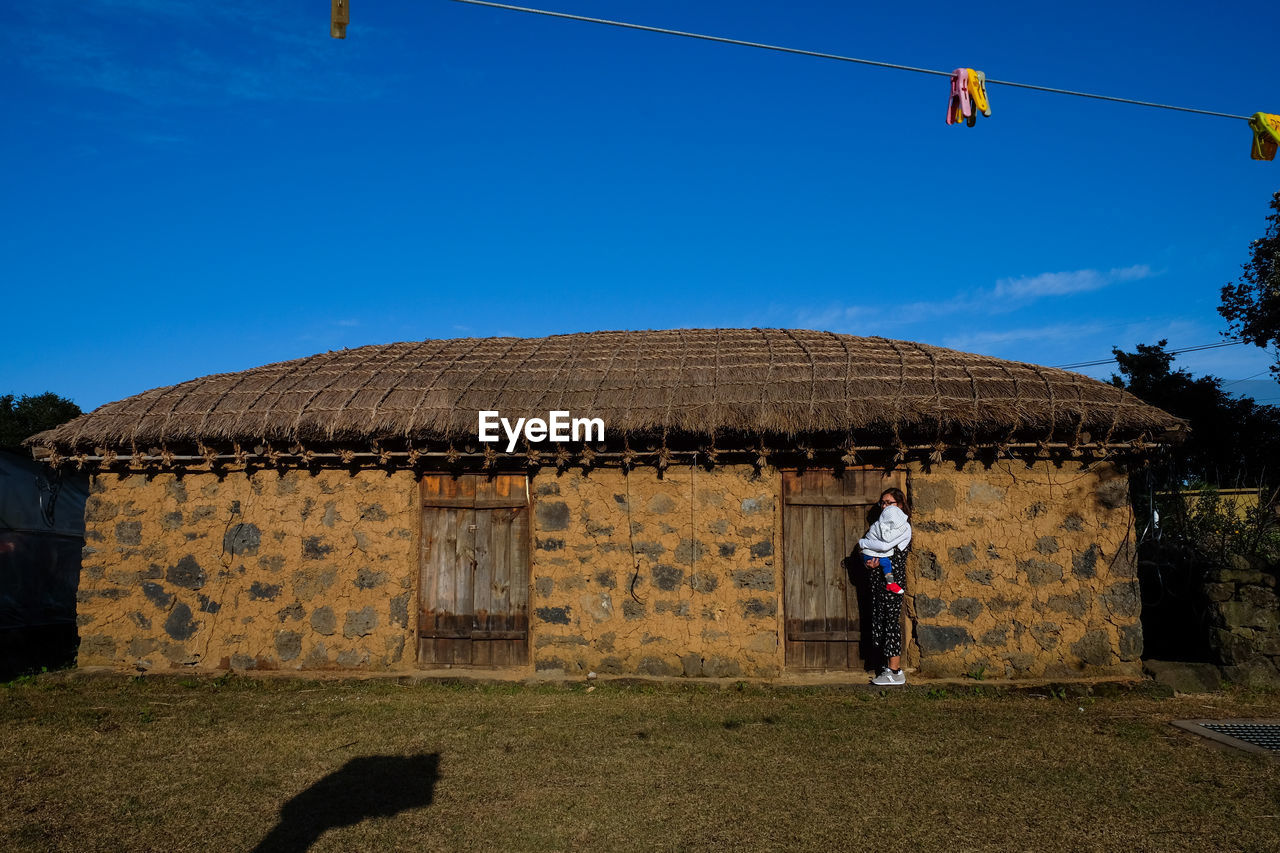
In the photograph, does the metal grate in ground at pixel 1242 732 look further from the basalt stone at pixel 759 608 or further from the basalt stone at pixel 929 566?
the basalt stone at pixel 759 608

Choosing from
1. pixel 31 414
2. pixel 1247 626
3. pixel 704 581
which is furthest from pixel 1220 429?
pixel 31 414

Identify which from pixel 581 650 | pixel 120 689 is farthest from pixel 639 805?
pixel 120 689

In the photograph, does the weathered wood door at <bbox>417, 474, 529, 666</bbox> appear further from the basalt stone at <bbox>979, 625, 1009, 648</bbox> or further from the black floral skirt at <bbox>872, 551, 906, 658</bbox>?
the basalt stone at <bbox>979, 625, 1009, 648</bbox>

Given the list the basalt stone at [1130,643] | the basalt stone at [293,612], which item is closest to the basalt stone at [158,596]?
the basalt stone at [293,612]

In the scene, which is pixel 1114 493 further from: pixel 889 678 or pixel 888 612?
pixel 889 678

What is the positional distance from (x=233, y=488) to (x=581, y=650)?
389cm

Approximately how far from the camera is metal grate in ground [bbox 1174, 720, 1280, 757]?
5.74 metres

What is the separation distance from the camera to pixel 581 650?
7.77 m

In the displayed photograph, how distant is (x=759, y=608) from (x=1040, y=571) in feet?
8.38

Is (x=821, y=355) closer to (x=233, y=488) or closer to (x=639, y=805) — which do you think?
(x=639, y=805)

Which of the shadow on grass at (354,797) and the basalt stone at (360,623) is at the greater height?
the basalt stone at (360,623)

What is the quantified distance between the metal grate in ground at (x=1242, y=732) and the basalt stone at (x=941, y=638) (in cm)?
168

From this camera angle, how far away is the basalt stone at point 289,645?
26.7 ft

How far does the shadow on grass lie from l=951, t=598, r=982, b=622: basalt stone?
4.66m
